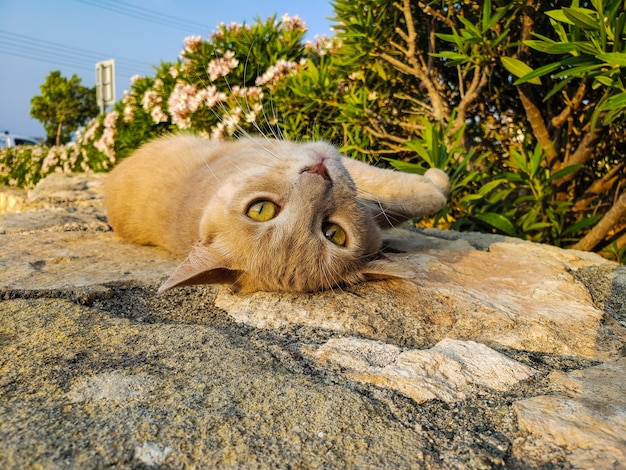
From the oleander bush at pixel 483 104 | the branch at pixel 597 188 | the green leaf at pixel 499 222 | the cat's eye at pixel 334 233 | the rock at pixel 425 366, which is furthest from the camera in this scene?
the branch at pixel 597 188

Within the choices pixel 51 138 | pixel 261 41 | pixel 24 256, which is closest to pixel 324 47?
pixel 261 41

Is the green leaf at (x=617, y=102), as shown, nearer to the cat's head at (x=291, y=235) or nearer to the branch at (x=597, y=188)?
the cat's head at (x=291, y=235)

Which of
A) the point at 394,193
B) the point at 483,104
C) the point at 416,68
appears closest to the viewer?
the point at 394,193

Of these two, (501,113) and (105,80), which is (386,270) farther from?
(105,80)

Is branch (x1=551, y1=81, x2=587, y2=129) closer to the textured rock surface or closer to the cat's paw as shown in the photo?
the cat's paw

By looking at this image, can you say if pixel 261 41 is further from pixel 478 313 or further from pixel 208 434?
pixel 208 434

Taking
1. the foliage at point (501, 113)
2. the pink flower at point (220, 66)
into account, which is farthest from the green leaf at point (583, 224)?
the pink flower at point (220, 66)

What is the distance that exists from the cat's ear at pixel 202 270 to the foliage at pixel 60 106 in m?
36.9

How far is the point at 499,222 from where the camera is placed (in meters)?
3.57

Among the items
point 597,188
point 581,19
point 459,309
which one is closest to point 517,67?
point 581,19

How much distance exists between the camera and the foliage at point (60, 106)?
34.6 metres

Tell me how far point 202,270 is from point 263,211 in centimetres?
36

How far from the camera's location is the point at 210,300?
219 centimetres

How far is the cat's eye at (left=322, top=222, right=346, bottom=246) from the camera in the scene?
2.17 meters
